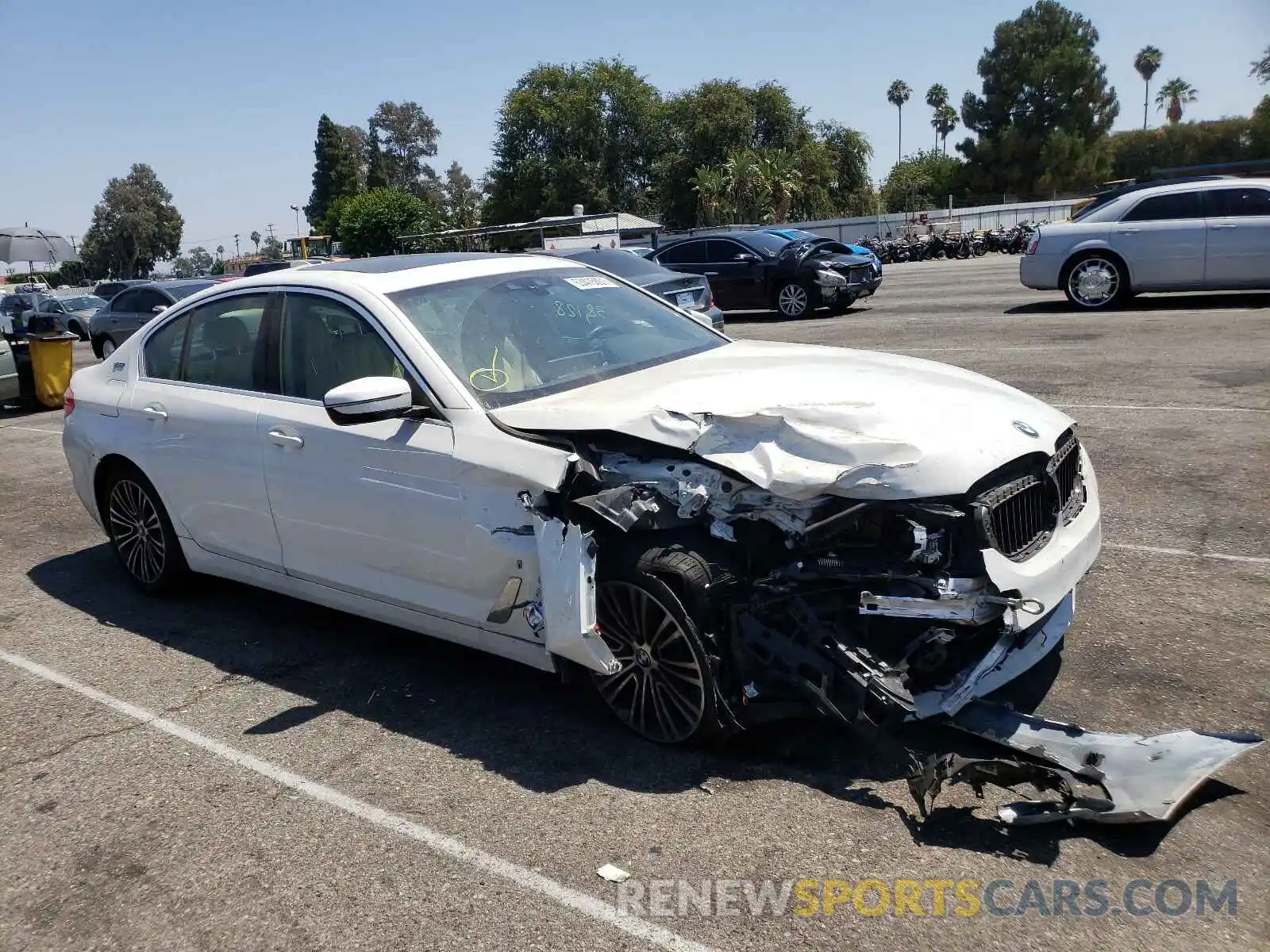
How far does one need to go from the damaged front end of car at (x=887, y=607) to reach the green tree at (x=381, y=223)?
6483 cm

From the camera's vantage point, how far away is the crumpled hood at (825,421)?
342cm

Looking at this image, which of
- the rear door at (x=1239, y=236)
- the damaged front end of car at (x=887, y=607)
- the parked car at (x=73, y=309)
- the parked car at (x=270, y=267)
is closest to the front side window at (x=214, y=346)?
the damaged front end of car at (x=887, y=607)

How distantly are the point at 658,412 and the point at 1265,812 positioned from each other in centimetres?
231

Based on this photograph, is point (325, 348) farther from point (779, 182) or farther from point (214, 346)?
point (779, 182)

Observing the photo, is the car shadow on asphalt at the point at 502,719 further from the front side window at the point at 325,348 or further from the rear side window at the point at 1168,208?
the rear side window at the point at 1168,208

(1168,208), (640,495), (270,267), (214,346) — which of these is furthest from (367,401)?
(270,267)

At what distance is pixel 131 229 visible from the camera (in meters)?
102

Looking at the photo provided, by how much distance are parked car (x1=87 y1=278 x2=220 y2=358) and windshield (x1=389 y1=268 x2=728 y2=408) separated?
15.2m

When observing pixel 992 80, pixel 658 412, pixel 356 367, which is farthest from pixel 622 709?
pixel 992 80

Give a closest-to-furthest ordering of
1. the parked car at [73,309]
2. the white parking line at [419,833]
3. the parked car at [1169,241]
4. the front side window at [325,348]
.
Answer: the white parking line at [419,833] → the front side window at [325,348] → the parked car at [1169,241] → the parked car at [73,309]

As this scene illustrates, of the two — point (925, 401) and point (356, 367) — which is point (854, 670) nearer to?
point (925, 401)

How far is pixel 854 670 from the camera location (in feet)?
11.2

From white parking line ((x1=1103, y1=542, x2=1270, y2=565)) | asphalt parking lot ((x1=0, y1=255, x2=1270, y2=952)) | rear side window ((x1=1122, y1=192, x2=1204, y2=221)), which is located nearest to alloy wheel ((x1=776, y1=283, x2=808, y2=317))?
rear side window ((x1=1122, y1=192, x2=1204, y2=221))

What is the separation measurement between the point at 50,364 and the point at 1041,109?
79.1 meters
